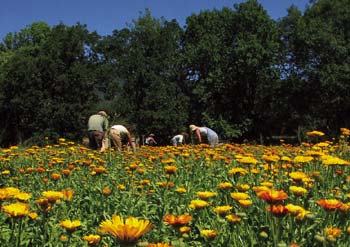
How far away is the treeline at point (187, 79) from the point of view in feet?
96.3

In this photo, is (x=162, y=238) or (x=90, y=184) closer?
(x=162, y=238)

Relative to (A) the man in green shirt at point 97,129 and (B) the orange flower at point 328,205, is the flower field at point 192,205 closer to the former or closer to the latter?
(B) the orange flower at point 328,205

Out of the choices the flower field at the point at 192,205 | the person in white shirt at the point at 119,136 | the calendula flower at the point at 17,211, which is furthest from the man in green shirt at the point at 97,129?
the calendula flower at the point at 17,211

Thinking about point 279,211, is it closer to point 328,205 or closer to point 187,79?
point 328,205

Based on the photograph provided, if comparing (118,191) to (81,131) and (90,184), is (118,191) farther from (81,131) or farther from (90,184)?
(81,131)

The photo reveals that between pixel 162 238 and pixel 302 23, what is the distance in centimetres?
2834

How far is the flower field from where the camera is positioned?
1912 mm

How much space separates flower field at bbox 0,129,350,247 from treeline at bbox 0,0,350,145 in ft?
81.6

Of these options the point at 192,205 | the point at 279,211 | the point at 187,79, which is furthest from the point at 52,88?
the point at 279,211

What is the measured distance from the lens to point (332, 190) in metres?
3.05

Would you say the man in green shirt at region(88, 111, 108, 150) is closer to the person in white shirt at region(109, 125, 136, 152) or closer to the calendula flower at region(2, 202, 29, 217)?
the person in white shirt at region(109, 125, 136, 152)

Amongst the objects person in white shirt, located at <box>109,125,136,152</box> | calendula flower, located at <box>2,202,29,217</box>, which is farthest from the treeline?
calendula flower, located at <box>2,202,29,217</box>

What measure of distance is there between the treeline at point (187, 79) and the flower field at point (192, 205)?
979 inches

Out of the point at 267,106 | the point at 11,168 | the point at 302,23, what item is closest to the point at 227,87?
the point at 267,106
